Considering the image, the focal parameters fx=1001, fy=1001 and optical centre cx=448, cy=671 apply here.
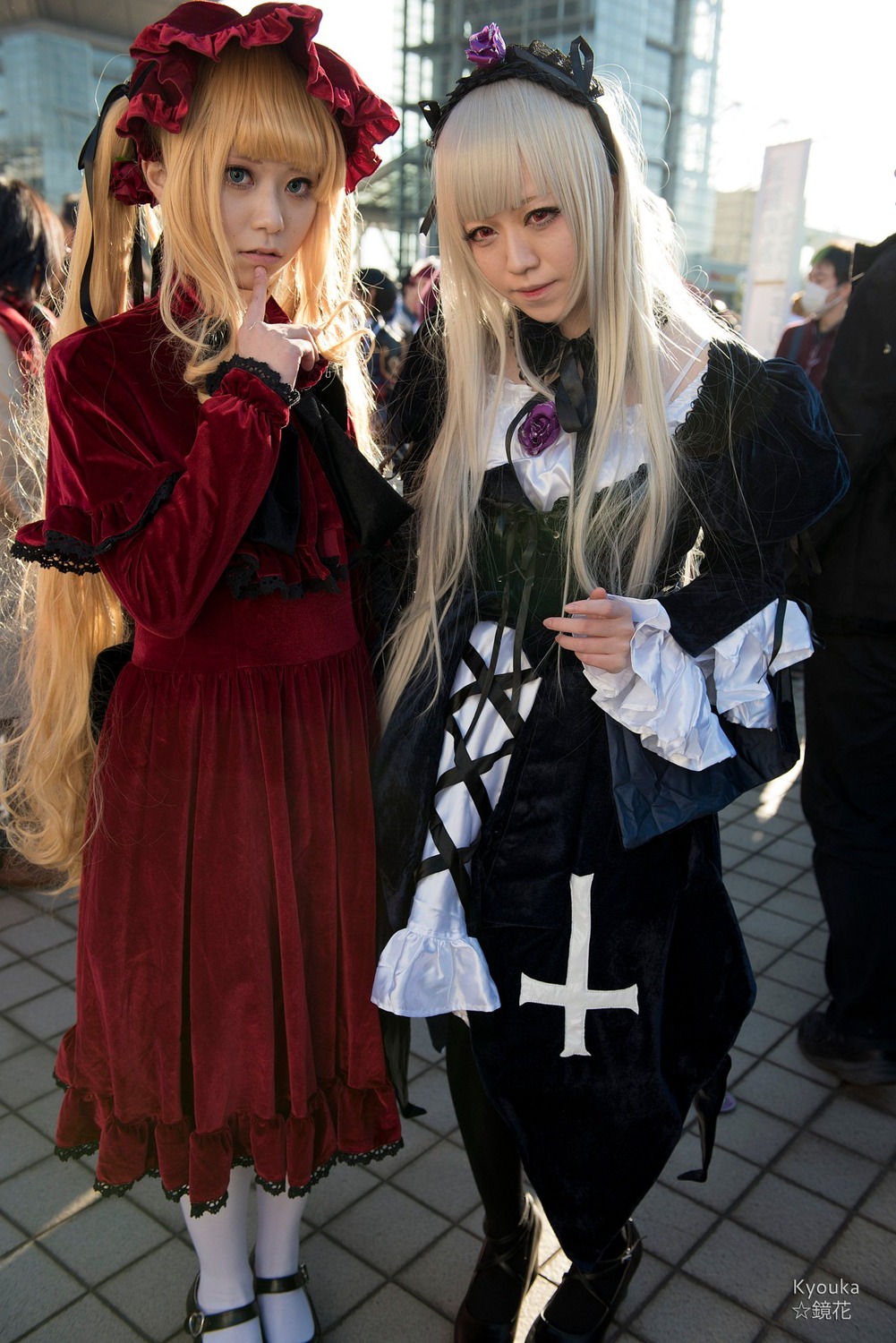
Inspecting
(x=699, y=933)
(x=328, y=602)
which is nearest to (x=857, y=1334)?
(x=699, y=933)

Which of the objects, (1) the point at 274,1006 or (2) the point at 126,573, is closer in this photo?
(2) the point at 126,573

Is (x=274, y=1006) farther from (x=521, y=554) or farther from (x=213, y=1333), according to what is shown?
(x=521, y=554)

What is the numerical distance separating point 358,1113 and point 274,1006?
0.75ft

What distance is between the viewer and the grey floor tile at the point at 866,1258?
1698 mm

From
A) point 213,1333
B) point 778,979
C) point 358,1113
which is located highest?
point 358,1113

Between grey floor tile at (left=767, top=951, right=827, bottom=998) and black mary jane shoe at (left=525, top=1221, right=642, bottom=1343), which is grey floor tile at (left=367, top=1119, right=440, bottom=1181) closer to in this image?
black mary jane shoe at (left=525, top=1221, right=642, bottom=1343)

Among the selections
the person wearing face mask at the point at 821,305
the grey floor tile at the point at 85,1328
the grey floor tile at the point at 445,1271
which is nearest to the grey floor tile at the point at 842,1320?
the grey floor tile at the point at 445,1271

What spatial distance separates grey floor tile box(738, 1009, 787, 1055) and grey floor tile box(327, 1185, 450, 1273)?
0.89 m

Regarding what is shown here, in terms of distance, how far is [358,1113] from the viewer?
1.46 m

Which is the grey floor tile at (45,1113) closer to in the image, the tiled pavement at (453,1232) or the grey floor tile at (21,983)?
the tiled pavement at (453,1232)

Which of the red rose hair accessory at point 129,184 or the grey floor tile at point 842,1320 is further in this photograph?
the grey floor tile at point 842,1320

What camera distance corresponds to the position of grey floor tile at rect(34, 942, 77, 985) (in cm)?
256

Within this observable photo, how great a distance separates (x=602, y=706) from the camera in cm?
133

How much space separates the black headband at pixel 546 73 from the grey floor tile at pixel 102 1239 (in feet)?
6.18
